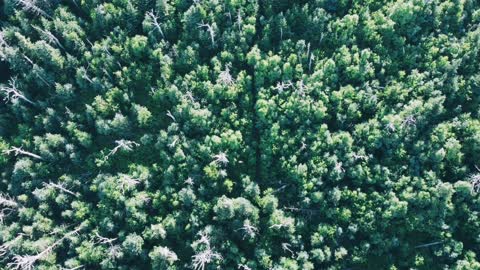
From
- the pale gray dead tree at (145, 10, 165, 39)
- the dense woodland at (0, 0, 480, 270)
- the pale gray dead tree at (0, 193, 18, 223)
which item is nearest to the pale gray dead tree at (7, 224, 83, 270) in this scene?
the dense woodland at (0, 0, 480, 270)

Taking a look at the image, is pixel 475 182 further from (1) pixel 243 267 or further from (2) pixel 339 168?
→ (1) pixel 243 267

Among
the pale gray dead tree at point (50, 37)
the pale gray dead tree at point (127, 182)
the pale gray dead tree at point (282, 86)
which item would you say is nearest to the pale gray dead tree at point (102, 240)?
the pale gray dead tree at point (127, 182)

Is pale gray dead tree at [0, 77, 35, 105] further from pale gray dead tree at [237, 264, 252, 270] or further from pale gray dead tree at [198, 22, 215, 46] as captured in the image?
pale gray dead tree at [237, 264, 252, 270]

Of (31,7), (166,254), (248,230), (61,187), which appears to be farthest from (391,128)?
(31,7)

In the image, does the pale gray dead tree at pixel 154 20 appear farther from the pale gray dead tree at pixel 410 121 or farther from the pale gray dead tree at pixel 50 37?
the pale gray dead tree at pixel 410 121

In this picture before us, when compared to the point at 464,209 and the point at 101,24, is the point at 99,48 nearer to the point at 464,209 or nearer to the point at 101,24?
the point at 101,24

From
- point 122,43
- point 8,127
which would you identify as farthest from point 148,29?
point 8,127
